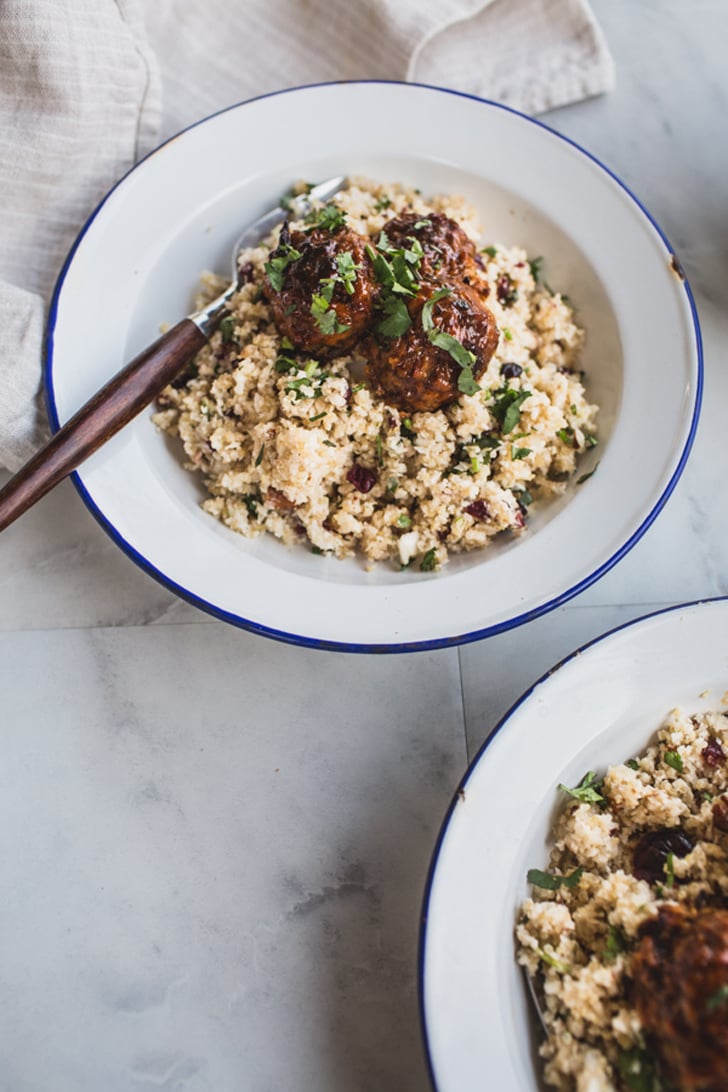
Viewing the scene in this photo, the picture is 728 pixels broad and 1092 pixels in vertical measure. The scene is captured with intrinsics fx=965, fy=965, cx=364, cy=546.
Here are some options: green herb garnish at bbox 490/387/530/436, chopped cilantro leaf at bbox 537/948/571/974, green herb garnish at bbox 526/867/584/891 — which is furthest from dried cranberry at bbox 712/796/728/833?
green herb garnish at bbox 490/387/530/436

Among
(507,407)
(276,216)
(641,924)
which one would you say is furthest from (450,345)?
(641,924)

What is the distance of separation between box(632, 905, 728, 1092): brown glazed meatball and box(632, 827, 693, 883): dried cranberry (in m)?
0.16

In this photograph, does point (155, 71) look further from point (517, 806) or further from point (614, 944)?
point (614, 944)

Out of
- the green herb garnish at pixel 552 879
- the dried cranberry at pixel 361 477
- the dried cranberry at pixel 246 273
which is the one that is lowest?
the green herb garnish at pixel 552 879

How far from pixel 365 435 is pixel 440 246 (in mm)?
506

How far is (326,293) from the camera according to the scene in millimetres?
2256

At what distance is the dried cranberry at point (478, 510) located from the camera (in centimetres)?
241

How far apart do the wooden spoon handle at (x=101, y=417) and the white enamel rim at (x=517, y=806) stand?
3.84ft

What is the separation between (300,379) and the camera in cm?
237

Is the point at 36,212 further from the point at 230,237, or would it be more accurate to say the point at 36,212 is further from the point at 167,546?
the point at 167,546

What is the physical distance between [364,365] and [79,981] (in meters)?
1.71

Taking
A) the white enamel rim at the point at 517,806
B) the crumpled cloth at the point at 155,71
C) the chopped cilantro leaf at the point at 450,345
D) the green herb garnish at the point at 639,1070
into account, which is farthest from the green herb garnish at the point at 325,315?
the green herb garnish at the point at 639,1070

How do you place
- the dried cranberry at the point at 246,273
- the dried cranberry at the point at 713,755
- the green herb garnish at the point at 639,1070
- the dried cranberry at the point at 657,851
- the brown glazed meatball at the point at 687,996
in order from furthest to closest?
the dried cranberry at the point at 246,273 < the dried cranberry at the point at 713,755 < the dried cranberry at the point at 657,851 < the green herb garnish at the point at 639,1070 < the brown glazed meatball at the point at 687,996

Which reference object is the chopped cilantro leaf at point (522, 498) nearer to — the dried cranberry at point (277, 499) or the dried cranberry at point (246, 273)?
the dried cranberry at point (277, 499)
